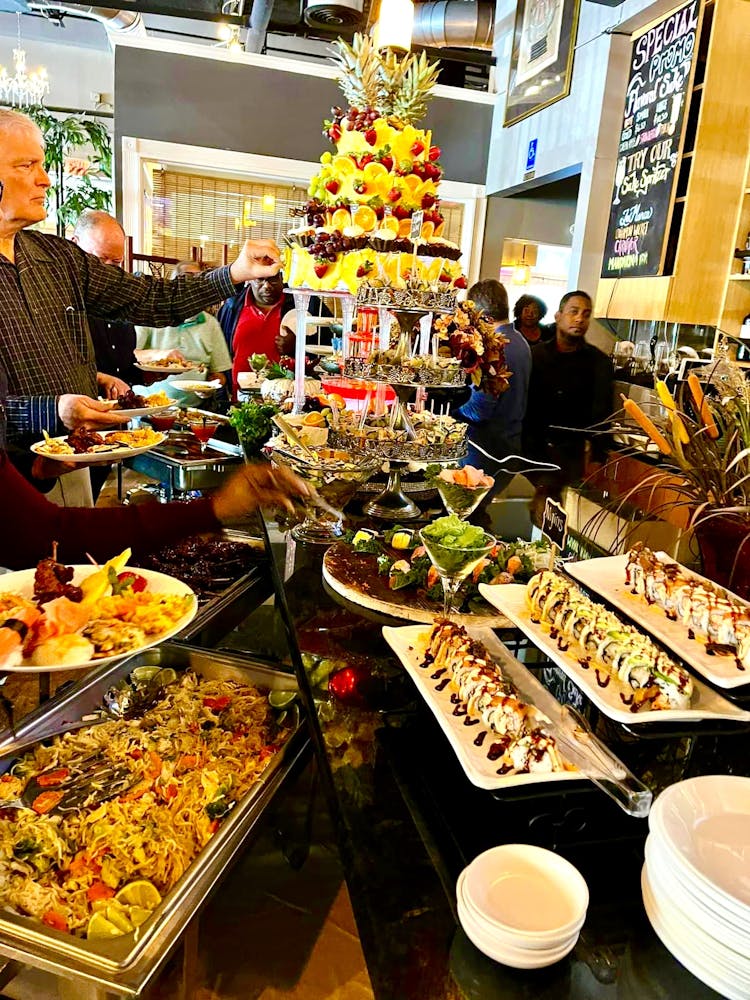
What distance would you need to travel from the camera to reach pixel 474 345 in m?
2.50

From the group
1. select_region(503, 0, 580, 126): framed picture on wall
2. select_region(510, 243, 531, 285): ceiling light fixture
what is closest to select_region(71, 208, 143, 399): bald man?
select_region(503, 0, 580, 126): framed picture on wall

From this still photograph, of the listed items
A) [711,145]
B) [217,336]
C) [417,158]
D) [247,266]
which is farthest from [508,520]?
[711,145]

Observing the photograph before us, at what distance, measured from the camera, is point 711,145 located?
5.05 metres

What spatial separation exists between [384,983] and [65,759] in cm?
90

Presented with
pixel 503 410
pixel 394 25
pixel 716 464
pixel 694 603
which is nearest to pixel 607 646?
pixel 694 603

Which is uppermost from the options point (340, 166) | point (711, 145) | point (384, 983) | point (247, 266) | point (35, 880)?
point (711, 145)

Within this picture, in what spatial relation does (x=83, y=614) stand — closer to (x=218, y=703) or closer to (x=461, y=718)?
(x=218, y=703)

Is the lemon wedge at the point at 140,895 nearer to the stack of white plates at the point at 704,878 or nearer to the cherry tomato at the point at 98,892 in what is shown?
the cherry tomato at the point at 98,892

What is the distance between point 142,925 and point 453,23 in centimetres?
876

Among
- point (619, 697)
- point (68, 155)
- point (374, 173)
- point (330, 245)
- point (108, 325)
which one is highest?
point (68, 155)

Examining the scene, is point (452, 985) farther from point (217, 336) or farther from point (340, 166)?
point (217, 336)

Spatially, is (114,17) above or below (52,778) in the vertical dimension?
above

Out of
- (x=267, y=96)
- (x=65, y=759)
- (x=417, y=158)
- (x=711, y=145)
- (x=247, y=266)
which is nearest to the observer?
(x=65, y=759)

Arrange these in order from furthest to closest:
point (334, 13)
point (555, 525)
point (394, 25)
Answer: point (334, 13) → point (394, 25) → point (555, 525)
